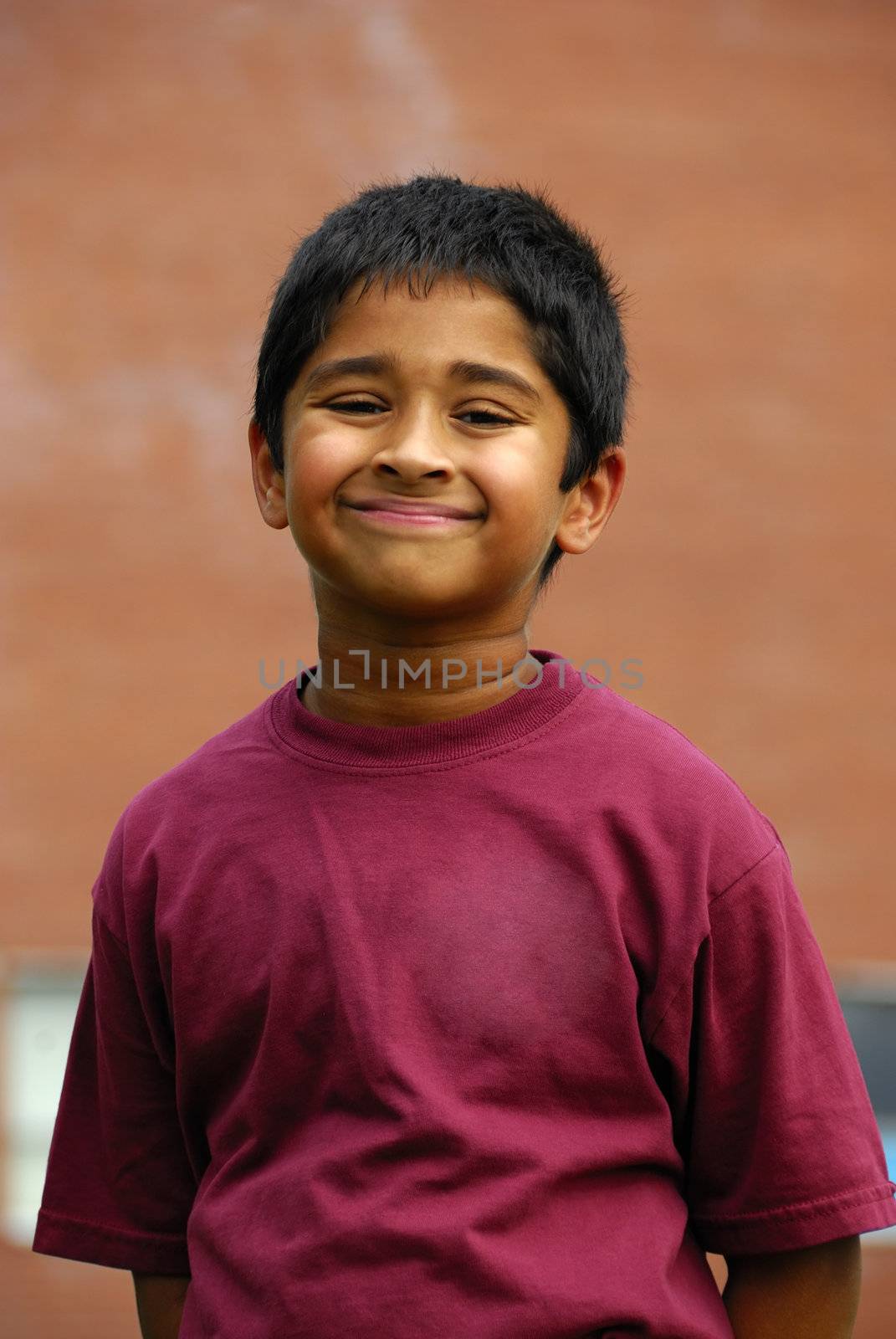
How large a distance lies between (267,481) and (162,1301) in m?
0.83

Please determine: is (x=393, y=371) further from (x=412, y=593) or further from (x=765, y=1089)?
(x=765, y=1089)

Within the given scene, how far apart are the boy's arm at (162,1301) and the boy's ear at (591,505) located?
826mm

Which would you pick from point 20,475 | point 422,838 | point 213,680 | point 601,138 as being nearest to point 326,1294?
point 422,838

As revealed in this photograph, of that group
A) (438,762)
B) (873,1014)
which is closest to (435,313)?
(438,762)

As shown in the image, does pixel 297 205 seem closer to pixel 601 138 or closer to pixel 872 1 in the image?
pixel 601 138

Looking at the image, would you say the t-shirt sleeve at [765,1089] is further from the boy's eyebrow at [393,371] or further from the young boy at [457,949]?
the boy's eyebrow at [393,371]

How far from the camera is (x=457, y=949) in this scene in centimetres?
132

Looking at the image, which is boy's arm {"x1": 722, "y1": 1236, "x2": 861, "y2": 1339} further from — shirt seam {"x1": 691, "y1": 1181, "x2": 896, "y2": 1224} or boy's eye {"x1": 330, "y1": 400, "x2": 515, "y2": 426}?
boy's eye {"x1": 330, "y1": 400, "x2": 515, "y2": 426}

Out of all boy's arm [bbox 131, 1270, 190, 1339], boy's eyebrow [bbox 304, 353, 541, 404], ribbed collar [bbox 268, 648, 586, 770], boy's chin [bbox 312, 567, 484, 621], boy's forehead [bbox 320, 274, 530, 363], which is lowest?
boy's arm [bbox 131, 1270, 190, 1339]

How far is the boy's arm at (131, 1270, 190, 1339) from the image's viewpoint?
151cm

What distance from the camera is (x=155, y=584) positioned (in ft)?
10.9

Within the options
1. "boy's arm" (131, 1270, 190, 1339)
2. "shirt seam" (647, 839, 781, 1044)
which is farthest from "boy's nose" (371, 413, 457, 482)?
"boy's arm" (131, 1270, 190, 1339)

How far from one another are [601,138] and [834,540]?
1.02 meters

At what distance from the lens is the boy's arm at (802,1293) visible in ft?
4.44
